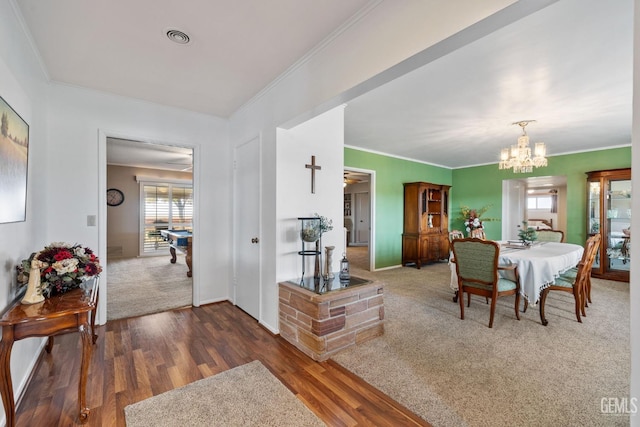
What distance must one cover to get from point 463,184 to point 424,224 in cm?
200

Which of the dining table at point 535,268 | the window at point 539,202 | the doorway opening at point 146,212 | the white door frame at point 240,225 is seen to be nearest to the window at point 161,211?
the doorway opening at point 146,212

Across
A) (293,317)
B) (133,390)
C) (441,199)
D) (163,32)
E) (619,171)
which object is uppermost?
(163,32)

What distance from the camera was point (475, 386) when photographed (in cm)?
204

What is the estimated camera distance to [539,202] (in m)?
9.19

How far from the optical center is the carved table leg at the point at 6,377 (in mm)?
1506

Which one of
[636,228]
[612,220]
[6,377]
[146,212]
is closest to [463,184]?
[612,220]

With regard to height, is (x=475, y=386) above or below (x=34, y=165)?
below

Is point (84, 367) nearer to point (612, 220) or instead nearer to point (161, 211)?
point (161, 211)

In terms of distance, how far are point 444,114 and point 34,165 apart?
433 cm

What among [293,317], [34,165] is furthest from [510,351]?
[34,165]

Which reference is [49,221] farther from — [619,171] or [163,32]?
[619,171]

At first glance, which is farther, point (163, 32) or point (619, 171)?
point (619, 171)

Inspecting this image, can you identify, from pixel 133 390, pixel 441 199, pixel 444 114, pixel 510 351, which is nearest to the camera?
pixel 133 390

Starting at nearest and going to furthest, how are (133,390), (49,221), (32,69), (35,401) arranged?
(35,401)
(133,390)
(32,69)
(49,221)
